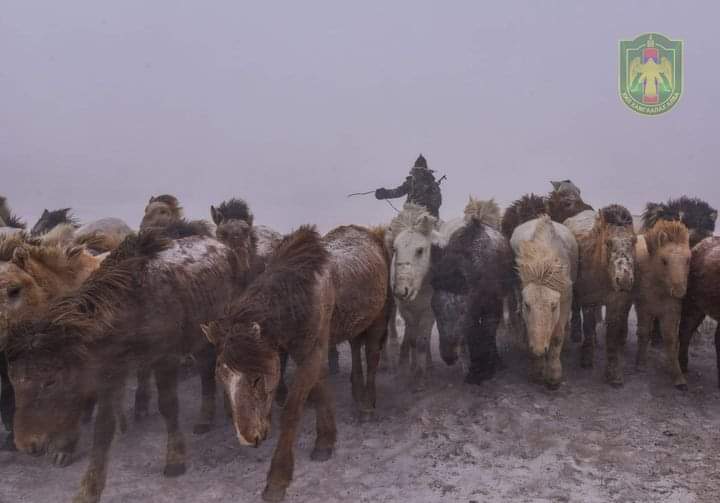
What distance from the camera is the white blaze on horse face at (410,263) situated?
218 inches

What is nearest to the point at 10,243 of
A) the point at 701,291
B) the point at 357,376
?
the point at 357,376

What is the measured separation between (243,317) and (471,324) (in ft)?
11.1

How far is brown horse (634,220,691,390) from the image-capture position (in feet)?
19.1

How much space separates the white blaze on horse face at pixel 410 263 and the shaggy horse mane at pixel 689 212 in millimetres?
3715

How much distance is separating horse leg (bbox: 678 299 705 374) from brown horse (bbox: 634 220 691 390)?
0.64 feet

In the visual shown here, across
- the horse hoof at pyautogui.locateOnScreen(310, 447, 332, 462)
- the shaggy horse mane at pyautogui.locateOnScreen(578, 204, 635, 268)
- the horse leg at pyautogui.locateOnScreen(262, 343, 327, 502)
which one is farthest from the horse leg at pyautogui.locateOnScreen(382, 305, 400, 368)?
the horse leg at pyautogui.locateOnScreen(262, 343, 327, 502)

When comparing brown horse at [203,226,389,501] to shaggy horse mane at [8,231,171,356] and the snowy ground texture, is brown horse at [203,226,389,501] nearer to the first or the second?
the snowy ground texture

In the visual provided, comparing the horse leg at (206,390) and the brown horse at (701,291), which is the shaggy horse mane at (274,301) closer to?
the horse leg at (206,390)

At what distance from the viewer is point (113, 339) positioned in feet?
12.4

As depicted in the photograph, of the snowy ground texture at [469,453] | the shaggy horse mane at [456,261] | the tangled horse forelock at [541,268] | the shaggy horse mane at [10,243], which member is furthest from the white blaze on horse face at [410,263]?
the shaggy horse mane at [10,243]

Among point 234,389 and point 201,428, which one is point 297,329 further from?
point 201,428

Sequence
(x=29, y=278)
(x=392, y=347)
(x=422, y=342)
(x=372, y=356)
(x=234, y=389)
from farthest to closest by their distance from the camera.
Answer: (x=392, y=347)
(x=422, y=342)
(x=372, y=356)
(x=29, y=278)
(x=234, y=389)

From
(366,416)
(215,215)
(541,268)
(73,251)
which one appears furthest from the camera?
(215,215)

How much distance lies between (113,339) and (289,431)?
155 cm
